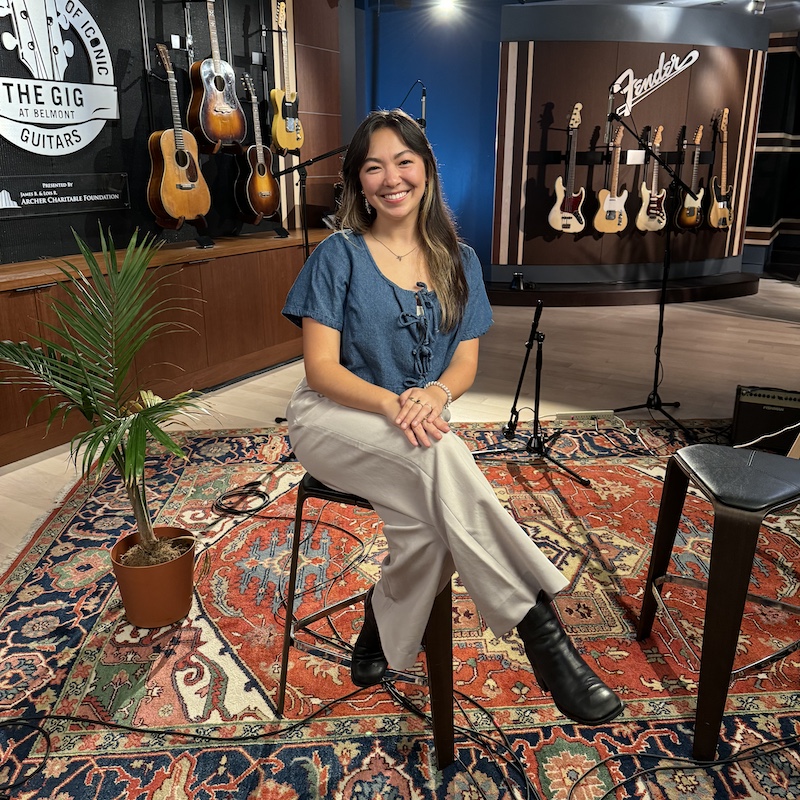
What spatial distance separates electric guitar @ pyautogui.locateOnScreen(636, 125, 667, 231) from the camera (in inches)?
264

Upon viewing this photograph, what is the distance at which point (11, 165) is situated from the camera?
3.51 m

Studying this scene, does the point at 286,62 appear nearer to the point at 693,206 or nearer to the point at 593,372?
the point at 593,372

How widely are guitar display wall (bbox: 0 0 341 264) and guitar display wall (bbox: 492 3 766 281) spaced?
1.90 metres

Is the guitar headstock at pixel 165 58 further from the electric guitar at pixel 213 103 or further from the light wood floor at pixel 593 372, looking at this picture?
the light wood floor at pixel 593 372

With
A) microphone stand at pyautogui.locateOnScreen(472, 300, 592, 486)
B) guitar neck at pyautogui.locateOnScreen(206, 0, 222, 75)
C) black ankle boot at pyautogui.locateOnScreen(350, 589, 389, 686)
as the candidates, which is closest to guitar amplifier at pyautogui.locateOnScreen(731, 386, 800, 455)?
microphone stand at pyautogui.locateOnScreen(472, 300, 592, 486)

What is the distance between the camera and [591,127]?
6.57 meters

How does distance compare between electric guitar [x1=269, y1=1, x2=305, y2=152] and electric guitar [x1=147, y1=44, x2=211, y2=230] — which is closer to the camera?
electric guitar [x1=147, y1=44, x2=211, y2=230]

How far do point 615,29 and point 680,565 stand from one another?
18.4 ft

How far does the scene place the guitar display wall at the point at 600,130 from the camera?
6.44m

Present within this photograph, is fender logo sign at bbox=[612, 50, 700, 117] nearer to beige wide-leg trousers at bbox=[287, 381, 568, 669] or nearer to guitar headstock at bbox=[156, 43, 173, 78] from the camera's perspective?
guitar headstock at bbox=[156, 43, 173, 78]

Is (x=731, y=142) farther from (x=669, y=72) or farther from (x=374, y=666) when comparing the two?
(x=374, y=666)

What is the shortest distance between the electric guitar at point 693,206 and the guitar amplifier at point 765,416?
404cm

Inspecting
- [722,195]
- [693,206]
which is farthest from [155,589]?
[722,195]

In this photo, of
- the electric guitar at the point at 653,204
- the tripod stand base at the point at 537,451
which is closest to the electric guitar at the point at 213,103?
the tripod stand base at the point at 537,451
